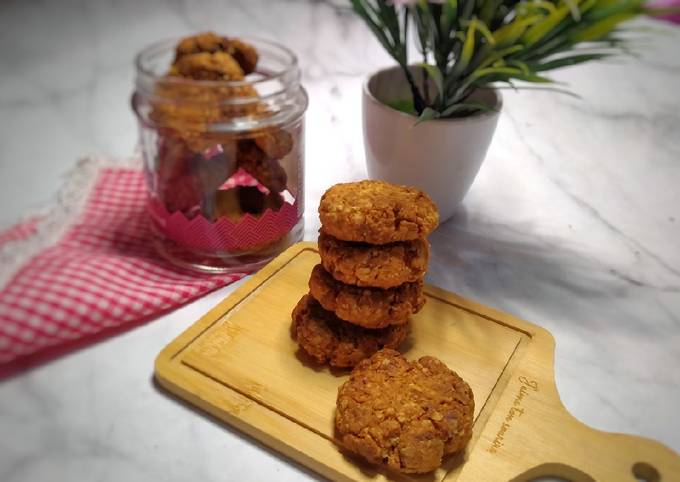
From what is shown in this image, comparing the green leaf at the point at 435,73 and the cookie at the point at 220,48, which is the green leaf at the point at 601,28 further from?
the cookie at the point at 220,48

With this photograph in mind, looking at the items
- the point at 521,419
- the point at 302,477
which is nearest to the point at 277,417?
the point at 302,477

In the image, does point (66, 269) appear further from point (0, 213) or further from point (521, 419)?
point (521, 419)

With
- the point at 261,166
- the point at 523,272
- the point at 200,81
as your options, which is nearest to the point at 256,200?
the point at 261,166

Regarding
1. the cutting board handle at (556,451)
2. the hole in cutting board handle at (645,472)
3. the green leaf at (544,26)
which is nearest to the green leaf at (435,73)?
the green leaf at (544,26)

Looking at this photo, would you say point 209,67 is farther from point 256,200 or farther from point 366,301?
point 366,301

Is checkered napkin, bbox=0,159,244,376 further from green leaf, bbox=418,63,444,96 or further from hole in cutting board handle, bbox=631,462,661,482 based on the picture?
hole in cutting board handle, bbox=631,462,661,482
